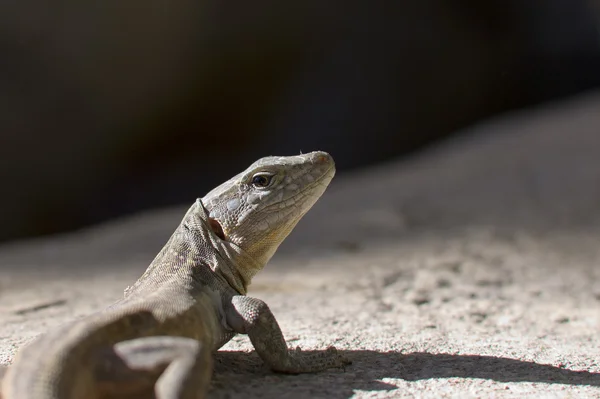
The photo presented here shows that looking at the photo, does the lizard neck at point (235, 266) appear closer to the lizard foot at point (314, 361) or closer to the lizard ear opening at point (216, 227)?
the lizard ear opening at point (216, 227)

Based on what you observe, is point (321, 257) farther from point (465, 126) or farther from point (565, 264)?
point (465, 126)

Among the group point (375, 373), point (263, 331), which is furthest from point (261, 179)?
point (375, 373)

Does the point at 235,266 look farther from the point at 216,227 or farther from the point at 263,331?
the point at 263,331

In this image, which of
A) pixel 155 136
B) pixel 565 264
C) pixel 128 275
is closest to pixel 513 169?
pixel 565 264

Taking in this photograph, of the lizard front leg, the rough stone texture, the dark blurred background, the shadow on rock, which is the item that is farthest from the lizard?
the dark blurred background

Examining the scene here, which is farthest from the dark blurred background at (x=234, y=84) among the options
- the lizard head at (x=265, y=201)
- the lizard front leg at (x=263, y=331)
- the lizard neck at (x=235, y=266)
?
the lizard front leg at (x=263, y=331)

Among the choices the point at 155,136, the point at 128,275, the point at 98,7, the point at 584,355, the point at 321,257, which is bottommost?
the point at 584,355

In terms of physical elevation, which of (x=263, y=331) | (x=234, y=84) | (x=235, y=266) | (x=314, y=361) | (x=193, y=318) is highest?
(x=234, y=84)
